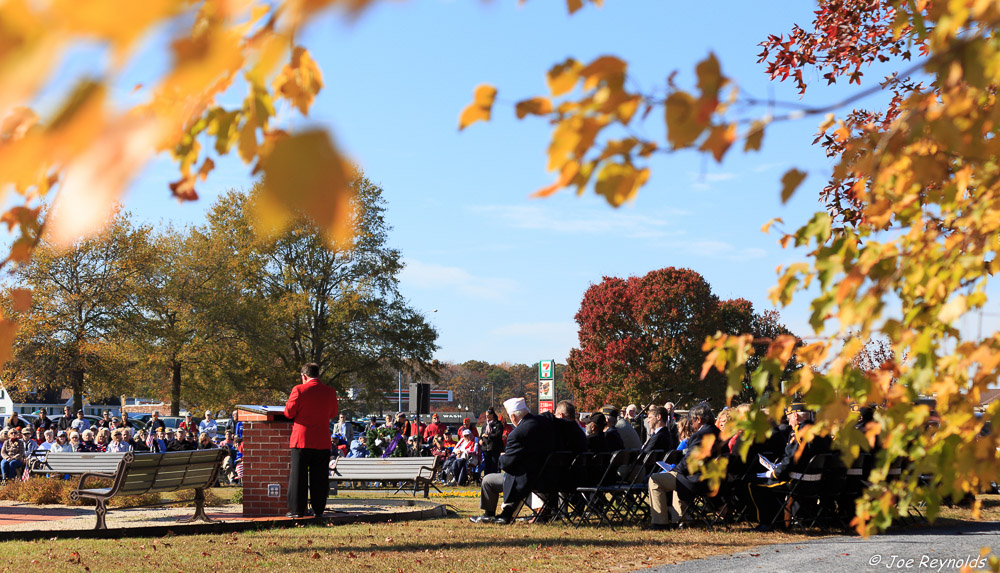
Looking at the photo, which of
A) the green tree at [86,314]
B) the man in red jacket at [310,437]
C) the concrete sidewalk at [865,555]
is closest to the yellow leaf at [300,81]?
the concrete sidewalk at [865,555]

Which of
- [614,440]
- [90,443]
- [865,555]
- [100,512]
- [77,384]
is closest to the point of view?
[865,555]

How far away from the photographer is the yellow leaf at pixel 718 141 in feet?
5.54

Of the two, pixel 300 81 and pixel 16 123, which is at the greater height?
pixel 300 81

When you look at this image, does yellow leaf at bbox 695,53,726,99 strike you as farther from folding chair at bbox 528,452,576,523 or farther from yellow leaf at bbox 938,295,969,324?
folding chair at bbox 528,452,576,523

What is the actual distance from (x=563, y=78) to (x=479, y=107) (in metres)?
0.23

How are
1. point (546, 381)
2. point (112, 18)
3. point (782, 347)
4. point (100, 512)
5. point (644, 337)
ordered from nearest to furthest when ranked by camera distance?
point (112, 18) < point (782, 347) < point (100, 512) < point (546, 381) < point (644, 337)

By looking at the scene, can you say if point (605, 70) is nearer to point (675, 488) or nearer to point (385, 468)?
point (675, 488)

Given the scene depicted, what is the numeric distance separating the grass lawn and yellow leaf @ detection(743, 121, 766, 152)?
6.05 metres

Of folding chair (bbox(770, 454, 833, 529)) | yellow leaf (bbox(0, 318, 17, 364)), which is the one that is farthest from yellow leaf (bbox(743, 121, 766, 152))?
folding chair (bbox(770, 454, 833, 529))

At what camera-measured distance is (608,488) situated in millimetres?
11305

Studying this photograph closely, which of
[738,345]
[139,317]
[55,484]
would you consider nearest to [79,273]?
[139,317]

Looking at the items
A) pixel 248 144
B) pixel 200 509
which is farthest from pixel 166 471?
pixel 248 144

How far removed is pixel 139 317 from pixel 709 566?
3329 centimetres

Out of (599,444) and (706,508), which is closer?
(706,508)
